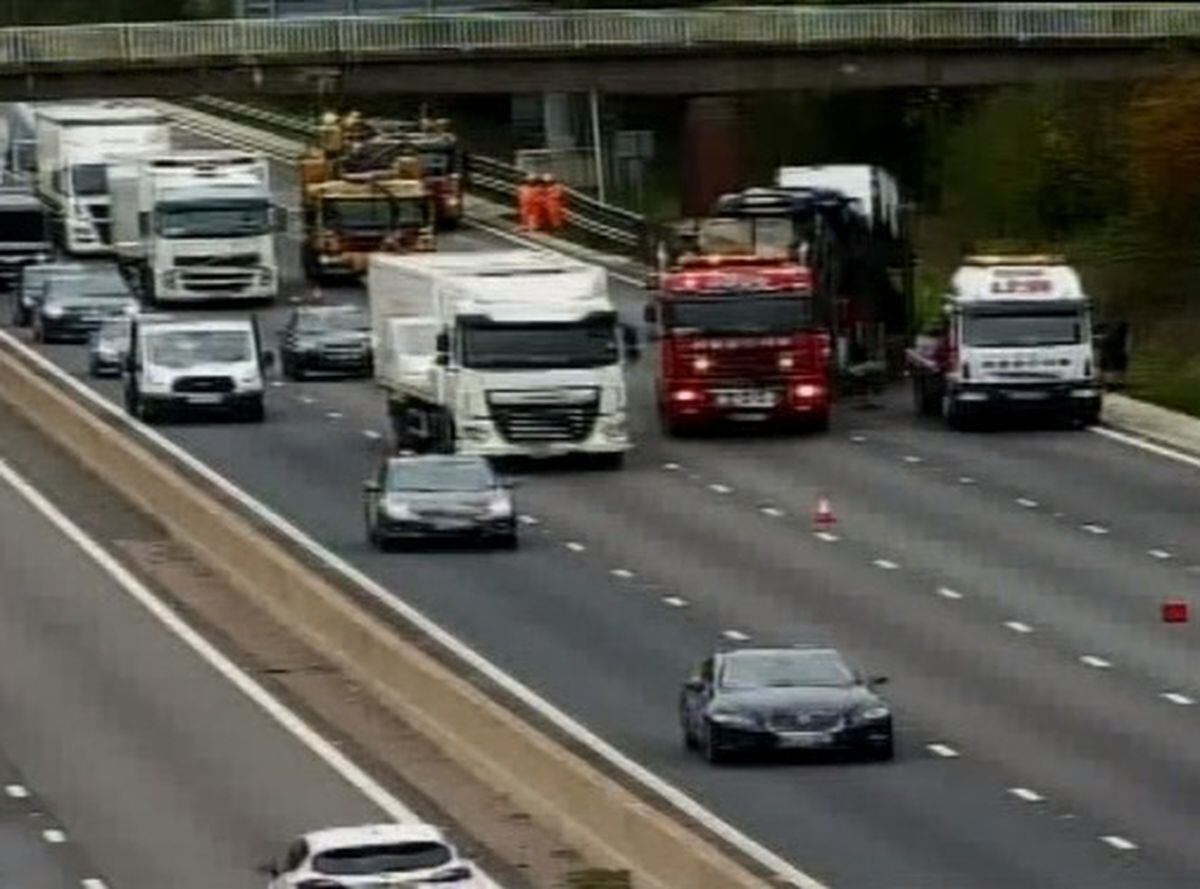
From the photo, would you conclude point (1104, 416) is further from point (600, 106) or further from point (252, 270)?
point (600, 106)

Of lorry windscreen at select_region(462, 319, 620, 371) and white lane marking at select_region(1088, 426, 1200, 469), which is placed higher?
lorry windscreen at select_region(462, 319, 620, 371)

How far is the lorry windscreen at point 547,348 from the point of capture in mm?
77375

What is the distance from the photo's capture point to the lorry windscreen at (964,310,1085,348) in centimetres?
8131

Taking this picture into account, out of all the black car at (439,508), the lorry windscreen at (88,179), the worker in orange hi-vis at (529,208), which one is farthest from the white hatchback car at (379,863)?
the worker in orange hi-vis at (529,208)

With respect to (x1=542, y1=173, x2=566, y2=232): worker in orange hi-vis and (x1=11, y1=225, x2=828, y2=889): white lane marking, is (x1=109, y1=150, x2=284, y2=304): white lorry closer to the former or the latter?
(x1=11, y1=225, x2=828, y2=889): white lane marking

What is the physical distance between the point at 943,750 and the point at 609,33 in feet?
202

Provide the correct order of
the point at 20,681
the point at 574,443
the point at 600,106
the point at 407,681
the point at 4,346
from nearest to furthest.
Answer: the point at 407,681, the point at 20,681, the point at 574,443, the point at 4,346, the point at 600,106

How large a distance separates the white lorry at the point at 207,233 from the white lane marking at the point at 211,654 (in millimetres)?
22949

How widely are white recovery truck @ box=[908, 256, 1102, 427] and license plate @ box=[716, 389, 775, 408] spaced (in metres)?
2.99

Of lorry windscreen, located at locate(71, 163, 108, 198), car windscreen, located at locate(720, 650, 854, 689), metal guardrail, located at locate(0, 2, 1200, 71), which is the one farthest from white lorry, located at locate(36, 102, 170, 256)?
car windscreen, located at locate(720, 650, 854, 689)

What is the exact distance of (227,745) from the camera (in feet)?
180

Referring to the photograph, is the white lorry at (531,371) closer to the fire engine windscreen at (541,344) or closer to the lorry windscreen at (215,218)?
the fire engine windscreen at (541,344)

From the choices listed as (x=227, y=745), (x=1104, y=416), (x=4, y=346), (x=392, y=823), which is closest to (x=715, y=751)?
(x=392, y=823)

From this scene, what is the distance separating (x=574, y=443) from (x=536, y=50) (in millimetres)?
34188
